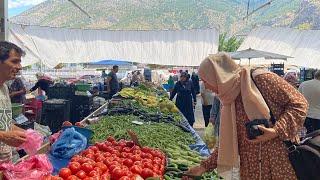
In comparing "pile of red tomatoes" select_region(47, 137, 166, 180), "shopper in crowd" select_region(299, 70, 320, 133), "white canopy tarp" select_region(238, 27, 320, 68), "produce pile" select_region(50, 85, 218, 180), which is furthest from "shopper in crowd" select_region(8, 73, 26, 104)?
"white canopy tarp" select_region(238, 27, 320, 68)

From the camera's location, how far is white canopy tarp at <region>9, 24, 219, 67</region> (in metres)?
17.1

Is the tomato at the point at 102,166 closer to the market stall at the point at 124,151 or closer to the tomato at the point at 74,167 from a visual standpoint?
the market stall at the point at 124,151

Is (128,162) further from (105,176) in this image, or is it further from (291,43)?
(291,43)

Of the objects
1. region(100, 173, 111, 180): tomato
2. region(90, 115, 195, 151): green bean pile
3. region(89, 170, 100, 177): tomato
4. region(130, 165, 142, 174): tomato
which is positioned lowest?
region(90, 115, 195, 151): green bean pile

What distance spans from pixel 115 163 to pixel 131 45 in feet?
46.7

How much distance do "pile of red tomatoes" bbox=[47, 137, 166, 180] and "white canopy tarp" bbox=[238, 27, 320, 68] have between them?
39.2ft

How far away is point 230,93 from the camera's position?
10.00 ft

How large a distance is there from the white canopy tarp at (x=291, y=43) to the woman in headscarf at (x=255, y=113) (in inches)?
510

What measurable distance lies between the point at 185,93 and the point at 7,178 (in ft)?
29.4

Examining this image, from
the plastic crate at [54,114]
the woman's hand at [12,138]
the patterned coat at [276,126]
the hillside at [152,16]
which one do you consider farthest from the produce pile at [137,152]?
the hillside at [152,16]

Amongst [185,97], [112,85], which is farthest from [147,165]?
[112,85]

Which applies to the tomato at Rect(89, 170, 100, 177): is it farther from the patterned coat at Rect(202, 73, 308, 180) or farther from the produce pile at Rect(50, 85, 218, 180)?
the patterned coat at Rect(202, 73, 308, 180)

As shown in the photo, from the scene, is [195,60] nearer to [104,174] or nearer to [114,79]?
[114,79]

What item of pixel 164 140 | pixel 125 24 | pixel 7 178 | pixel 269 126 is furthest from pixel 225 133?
pixel 125 24
